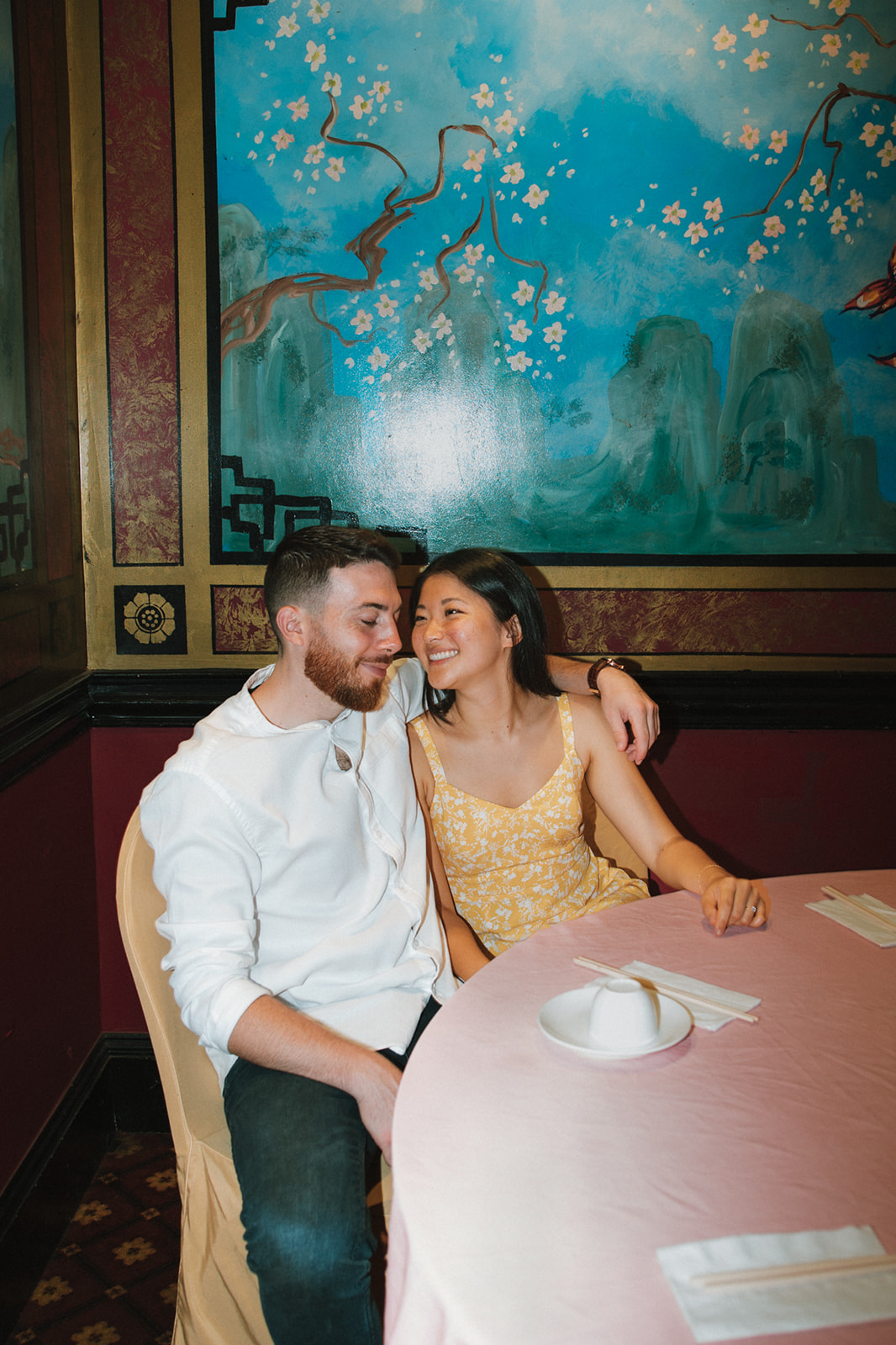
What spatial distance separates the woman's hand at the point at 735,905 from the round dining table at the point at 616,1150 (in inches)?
4.2

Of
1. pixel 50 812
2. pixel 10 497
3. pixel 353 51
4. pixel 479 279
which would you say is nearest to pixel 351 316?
pixel 479 279

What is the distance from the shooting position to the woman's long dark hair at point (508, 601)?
6.23 ft

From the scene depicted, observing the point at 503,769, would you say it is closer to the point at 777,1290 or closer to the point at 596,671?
the point at 596,671

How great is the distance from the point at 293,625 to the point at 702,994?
2.90ft

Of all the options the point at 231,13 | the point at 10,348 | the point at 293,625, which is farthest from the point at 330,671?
the point at 231,13

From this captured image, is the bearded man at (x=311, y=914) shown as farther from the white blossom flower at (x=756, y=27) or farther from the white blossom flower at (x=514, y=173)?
the white blossom flower at (x=756, y=27)

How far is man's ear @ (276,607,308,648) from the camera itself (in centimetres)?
166

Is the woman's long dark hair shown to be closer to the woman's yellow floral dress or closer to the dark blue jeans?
the woman's yellow floral dress

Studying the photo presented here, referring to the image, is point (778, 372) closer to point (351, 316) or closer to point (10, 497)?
point (351, 316)

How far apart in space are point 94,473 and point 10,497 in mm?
485

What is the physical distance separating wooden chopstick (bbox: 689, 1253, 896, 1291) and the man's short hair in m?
1.18

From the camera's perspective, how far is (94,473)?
2459 mm

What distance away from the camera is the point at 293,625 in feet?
5.47

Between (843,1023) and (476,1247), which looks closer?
(476,1247)
